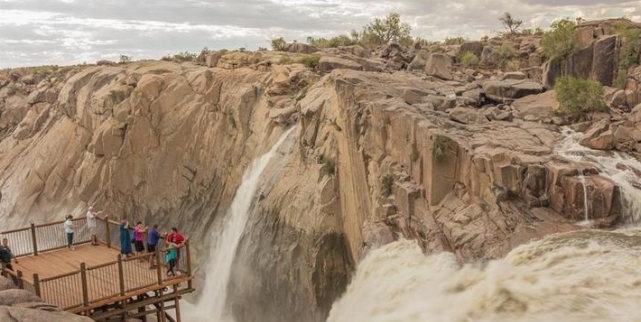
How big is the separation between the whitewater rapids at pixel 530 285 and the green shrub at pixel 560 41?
12.4m

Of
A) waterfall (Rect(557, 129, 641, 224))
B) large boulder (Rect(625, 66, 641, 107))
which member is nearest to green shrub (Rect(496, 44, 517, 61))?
large boulder (Rect(625, 66, 641, 107))

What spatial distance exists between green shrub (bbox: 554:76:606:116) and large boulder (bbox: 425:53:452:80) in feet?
28.1

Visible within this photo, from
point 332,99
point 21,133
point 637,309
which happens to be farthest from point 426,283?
point 21,133

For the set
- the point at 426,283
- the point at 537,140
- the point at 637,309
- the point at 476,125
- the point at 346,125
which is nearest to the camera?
the point at 637,309

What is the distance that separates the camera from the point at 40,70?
58.0 m

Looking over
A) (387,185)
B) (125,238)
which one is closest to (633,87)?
(387,185)

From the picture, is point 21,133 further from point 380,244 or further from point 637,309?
point 637,309

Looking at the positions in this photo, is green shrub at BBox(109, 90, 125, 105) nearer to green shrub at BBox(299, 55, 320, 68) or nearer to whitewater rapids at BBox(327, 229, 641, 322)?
green shrub at BBox(299, 55, 320, 68)

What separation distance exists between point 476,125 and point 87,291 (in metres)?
12.5

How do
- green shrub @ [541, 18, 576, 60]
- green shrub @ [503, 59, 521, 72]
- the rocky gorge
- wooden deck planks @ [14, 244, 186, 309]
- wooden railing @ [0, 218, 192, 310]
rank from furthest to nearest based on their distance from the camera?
green shrub @ [503, 59, 521, 72] < green shrub @ [541, 18, 576, 60] < wooden deck planks @ [14, 244, 186, 309] < wooden railing @ [0, 218, 192, 310] < the rocky gorge

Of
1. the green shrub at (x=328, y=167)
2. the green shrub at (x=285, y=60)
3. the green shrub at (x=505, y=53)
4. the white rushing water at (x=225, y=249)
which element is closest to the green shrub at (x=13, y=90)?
the green shrub at (x=285, y=60)

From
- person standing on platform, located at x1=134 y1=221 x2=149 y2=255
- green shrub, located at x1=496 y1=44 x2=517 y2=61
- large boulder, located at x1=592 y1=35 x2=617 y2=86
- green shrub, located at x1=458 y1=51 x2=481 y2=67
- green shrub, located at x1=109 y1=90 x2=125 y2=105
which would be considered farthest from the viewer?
green shrub, located at x1=109 y1=90 x2=125 y2=105

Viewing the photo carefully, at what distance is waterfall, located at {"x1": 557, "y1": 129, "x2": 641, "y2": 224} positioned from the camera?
14.0 m

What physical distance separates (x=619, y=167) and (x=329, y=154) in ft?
34.6
